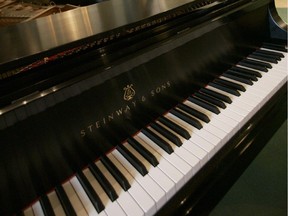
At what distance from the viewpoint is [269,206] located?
4.93 feet

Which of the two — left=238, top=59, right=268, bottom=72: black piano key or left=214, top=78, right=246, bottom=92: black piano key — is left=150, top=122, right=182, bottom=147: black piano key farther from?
left=238, top=59, right=268, bottom=72: black piano key

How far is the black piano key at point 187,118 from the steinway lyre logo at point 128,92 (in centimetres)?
26

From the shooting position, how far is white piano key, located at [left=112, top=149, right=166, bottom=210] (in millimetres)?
768

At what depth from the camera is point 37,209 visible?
0.75 meters

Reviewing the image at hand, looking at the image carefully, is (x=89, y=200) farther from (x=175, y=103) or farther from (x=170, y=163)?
(x=175, y=103)

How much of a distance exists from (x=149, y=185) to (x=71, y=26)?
2.45 feet

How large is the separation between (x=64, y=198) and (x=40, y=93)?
1.17 ft

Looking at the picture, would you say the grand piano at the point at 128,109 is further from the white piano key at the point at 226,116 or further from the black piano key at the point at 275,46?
the black piano key at the point at 275,46

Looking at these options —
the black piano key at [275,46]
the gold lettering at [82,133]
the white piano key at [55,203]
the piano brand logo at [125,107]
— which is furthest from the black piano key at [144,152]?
the black piano key at [275,46]

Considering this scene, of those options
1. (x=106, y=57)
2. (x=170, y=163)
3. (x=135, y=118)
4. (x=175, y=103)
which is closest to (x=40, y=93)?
(x=106, y=57)

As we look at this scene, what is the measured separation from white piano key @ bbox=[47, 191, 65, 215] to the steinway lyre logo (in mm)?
431

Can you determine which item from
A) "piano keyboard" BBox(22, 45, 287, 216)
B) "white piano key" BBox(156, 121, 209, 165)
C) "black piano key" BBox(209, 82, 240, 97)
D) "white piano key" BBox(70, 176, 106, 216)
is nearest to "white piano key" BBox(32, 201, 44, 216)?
"piano keyboard" BBox(22, 45, 287, 216)

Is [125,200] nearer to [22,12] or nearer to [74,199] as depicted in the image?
[74,199]

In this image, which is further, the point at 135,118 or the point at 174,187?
the point at 135,118
